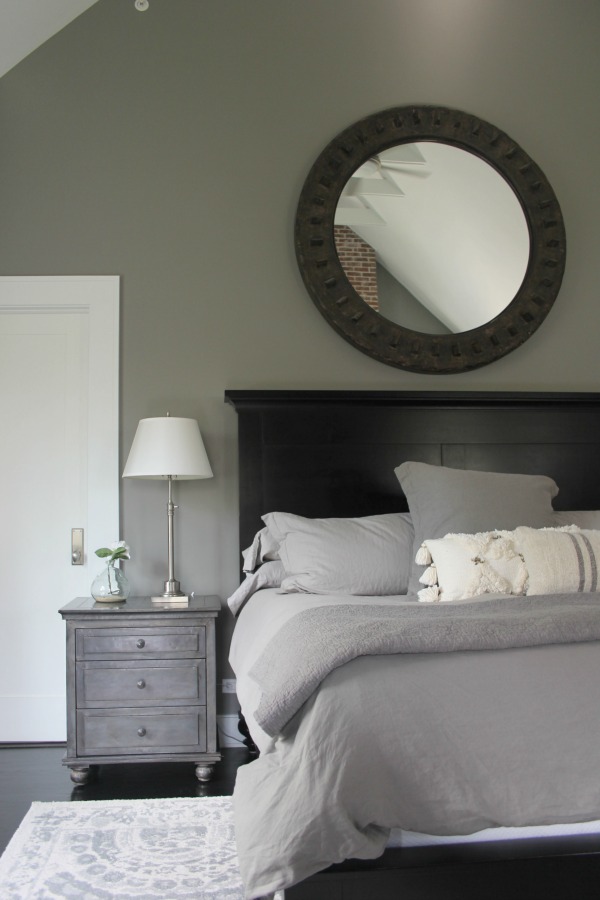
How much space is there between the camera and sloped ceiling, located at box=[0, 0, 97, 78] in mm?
3443

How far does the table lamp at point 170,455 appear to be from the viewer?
10.9ft

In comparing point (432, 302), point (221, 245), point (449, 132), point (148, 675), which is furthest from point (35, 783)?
point (449, 132)

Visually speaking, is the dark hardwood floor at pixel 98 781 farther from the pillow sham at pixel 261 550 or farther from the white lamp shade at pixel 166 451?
the white lamp shade at pixel 166 451

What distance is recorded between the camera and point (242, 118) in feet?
12.4

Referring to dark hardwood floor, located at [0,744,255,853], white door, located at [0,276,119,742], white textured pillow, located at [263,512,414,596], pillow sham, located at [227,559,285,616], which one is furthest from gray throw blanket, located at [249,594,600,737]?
white door, located at [0,276,119,742]

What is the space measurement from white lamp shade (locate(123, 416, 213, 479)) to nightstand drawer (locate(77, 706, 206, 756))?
0.93 meters

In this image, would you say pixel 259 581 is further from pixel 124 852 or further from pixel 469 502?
pixel 124 852

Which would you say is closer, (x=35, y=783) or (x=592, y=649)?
(x=592, y=649)

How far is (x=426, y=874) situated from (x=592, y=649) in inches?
23.5

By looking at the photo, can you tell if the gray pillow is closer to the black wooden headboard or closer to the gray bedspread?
Answer: the black wooden headboard

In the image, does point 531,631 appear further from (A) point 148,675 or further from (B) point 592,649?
(A) point 148,675

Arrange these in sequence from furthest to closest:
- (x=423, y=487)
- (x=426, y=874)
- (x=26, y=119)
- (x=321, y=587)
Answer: (x=26, y=119) < (x=423, y=487) < (x=321, y=587) < (x=426, y=874)

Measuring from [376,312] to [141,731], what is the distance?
2039mm

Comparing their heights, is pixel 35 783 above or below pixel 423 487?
below
